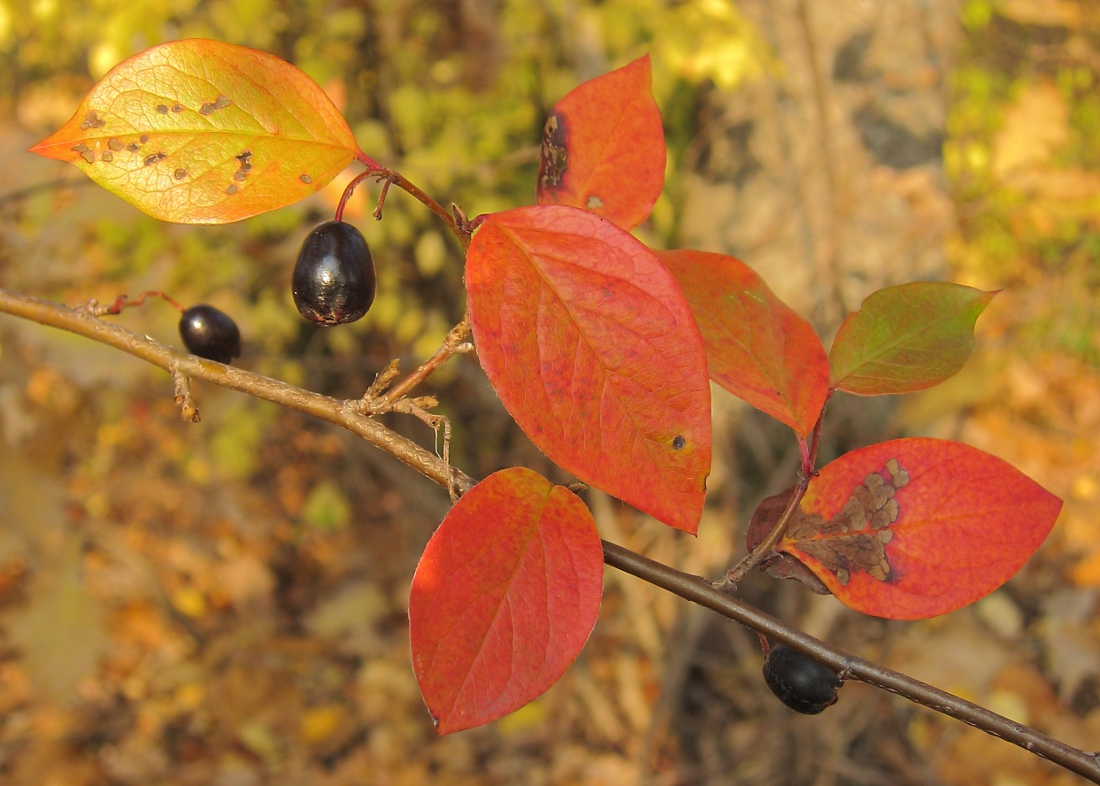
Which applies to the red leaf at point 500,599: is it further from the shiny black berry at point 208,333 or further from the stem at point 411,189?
the shiny black berry at point 208,333

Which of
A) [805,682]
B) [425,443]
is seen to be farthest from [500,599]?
[425,443]

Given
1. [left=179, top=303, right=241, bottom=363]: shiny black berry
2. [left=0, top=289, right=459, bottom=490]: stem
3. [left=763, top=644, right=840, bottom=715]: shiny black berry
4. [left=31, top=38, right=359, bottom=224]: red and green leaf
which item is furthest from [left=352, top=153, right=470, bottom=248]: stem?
[left=763, top=644, right=840, bottom=715]: shiny black berry

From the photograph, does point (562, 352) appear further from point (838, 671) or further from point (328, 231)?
point (838, 671)

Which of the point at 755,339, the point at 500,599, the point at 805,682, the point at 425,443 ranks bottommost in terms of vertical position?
the point at 425,443

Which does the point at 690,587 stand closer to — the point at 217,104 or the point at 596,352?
the point at 596,352

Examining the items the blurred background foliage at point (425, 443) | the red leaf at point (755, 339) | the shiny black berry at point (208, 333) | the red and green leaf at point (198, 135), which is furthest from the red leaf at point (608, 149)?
the blurred background foliage at point (425, 443)

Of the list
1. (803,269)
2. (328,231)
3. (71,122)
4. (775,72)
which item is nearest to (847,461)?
(328,231)
